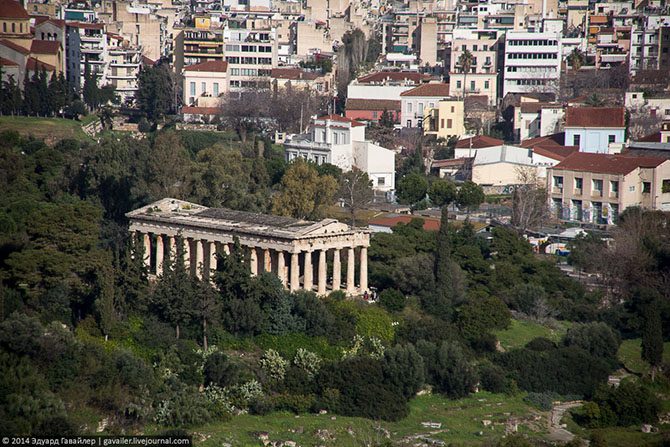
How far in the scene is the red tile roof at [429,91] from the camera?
105000mm

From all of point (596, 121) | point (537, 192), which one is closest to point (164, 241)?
point (537, 192)

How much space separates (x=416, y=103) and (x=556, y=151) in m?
18.0

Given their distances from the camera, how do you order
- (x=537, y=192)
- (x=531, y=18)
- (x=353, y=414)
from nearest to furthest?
(x=353, y=414), (x=537, y=192), (x=531, y=18)

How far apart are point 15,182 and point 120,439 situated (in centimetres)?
2798

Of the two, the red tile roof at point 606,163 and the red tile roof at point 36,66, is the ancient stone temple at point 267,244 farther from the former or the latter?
the red tile roof at point 36,66

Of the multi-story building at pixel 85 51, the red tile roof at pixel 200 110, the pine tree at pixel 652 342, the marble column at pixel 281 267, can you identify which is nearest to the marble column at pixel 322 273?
the marble column at pixel 281 267

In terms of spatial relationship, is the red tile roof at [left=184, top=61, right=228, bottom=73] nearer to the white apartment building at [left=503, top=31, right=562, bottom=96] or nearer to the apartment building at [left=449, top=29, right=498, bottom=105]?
the apartment building at [left=449, top=29, right=498, bottom=105]

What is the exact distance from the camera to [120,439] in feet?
145

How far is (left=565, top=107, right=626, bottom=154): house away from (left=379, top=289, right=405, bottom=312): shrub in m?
34.2

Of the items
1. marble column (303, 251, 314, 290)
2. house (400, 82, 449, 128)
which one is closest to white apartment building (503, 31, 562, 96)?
house (400, 82, 449, 128)

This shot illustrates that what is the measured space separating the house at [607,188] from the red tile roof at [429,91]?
83.1 ft

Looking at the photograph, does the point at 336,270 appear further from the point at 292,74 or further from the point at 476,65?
the point at 476,65

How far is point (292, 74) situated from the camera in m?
112

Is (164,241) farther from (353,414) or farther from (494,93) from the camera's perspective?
(494,93)
